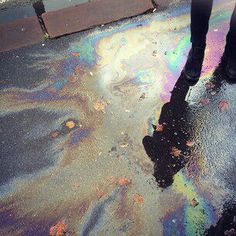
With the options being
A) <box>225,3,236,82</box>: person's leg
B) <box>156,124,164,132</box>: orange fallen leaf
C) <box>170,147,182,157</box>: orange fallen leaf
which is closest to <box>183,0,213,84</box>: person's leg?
<box>225,3,236,82</box>: person's leg

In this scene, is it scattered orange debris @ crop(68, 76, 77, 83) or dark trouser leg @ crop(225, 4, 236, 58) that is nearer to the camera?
dark trouser leg @ crop(225, 4, 236, 58)

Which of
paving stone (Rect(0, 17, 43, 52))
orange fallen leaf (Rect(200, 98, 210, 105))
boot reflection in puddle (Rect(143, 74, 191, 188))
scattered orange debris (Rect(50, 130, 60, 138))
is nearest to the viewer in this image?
boot reflection in puddle (Rect(143, 74, 191, 188))

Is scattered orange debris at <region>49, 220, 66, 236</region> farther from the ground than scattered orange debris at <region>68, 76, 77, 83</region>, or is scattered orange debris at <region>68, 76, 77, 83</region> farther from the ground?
scattered orange debris at <region>68, 76, 77, 83</region>

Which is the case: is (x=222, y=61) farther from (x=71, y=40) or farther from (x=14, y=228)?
(x=14, y=228)

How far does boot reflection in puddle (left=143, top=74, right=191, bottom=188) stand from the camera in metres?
2.30

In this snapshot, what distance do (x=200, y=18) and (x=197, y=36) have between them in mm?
167

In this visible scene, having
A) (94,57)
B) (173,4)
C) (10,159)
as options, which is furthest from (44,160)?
(173,4)

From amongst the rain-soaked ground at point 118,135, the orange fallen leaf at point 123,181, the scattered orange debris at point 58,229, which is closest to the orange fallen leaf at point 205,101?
the rain-soaked ground at point 118,135

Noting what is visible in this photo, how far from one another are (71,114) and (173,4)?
1657 millimetres

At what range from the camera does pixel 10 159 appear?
2428mm

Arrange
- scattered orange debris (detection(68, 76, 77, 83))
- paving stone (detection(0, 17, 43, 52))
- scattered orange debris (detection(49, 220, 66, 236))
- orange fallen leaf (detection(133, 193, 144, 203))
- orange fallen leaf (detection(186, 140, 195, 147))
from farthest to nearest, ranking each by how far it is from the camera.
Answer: paving stone (detection(0, 17, 43, 52)) < scattered orange debris (detection(68, 76, 77, 83)) < orange fallen leaf (detection(186, 140, 195, 147)) < orange fallen leaf (detection(133, 193, 144, 203)) < scattered orange debris (detection(49, 220, 66, 236))

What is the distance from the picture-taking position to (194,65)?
273 centimetres

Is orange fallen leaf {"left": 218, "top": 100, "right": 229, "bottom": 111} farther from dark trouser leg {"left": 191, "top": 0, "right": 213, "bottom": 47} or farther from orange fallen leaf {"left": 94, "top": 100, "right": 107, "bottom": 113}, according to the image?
orange fallen leaf {"left": 94, "top": 100, "right": 107, "bottom": 113}

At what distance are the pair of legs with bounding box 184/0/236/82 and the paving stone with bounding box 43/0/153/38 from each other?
0.94 meters
